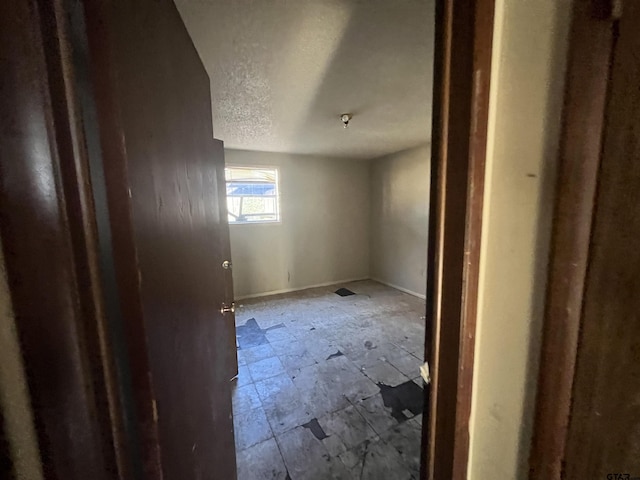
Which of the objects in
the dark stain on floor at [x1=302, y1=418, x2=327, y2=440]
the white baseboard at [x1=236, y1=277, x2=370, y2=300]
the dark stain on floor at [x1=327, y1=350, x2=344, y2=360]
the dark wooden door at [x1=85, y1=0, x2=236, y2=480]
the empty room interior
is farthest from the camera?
the white baseboard at [x1=236, y1=277, x2=370, y2=300]

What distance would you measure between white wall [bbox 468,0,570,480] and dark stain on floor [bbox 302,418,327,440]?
4.26 feet

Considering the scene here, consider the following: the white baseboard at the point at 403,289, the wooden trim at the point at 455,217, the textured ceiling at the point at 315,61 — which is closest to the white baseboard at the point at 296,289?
the white baseboard at the point at 403,289

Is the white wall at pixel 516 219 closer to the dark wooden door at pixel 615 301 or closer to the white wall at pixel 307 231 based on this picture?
the dark wooden door at pixel 615 301

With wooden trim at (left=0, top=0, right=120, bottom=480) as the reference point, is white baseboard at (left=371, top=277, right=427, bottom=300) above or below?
below

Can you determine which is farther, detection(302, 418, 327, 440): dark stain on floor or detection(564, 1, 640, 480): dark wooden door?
detection(302, 418, 327, 440): dark stain on floor

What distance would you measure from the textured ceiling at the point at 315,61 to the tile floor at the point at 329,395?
2423 mm

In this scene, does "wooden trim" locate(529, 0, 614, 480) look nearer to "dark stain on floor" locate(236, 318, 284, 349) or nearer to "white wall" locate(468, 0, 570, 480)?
"white wall" locate(468, 0, 570, 480)

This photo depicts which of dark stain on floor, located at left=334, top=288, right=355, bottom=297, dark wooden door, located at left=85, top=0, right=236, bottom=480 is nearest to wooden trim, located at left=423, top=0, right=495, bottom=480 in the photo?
dark wooden door, located at left=85, top=0, right=236, bottom=480

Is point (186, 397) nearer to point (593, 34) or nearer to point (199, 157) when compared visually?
point (199, 157)

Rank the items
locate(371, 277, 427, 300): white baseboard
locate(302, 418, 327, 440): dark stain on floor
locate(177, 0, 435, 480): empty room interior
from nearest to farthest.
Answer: locate(177, 0, 435, 480): empty room interior
locate(302, 418, 327, 440): dark stain on floor
locate(371, 277, 427, 300): white baseboard

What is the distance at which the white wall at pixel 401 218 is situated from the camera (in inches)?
159

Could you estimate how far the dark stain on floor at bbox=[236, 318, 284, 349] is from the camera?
2.83m

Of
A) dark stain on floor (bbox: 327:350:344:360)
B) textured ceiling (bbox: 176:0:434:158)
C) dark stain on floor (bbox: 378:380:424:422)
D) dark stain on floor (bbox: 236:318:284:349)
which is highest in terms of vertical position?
textured ceiling (bbox: 176:0:434:158)

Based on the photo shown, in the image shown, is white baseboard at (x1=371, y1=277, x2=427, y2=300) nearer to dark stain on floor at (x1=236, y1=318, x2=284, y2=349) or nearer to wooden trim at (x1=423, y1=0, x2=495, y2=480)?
dark stain on floor at (x1=236, y1=318, x2=284, y2=349)
